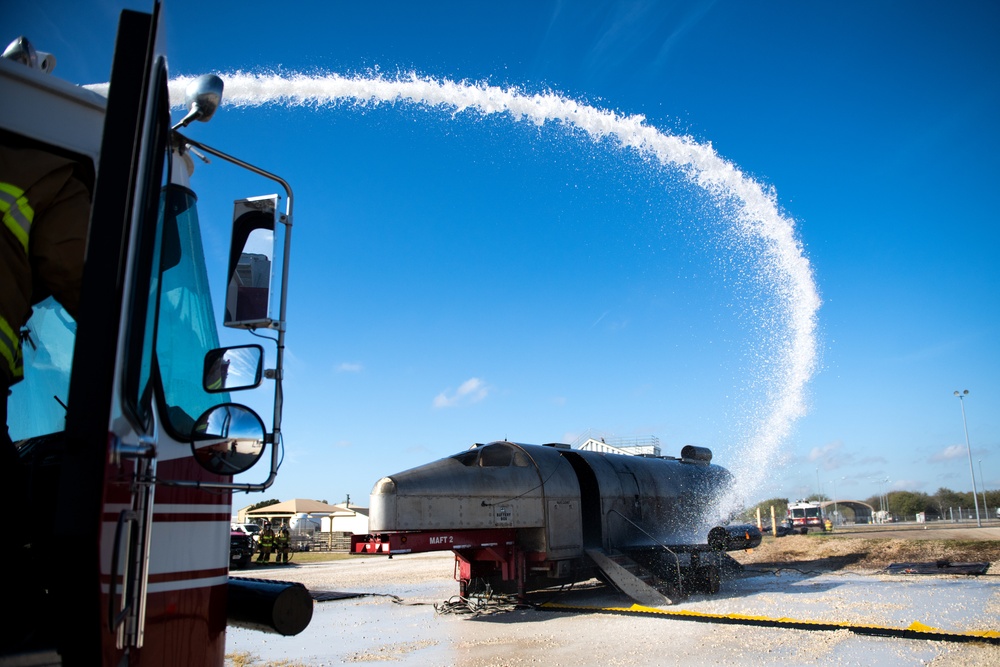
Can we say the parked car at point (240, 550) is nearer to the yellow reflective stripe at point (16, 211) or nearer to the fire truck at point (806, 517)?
the yellow reflective stripe at point (16, 211)

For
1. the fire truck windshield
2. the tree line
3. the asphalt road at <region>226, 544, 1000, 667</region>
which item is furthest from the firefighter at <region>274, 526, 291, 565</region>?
the tree line

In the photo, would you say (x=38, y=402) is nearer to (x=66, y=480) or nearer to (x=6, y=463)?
(x=6, y=463)

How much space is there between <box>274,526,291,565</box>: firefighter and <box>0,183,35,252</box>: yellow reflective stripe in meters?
26.2

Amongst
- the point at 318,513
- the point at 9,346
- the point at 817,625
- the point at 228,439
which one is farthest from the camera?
the point at 318,513

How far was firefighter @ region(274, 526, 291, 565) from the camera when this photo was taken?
86.4 ft

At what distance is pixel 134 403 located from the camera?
79.8 inches

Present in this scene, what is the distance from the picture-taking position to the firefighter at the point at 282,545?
86.4 ft

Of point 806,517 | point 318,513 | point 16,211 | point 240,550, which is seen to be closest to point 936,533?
point 806,517

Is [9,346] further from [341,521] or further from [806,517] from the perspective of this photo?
[806,517]

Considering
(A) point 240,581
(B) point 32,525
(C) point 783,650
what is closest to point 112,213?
(B) point 32,525

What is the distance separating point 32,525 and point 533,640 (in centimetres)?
823

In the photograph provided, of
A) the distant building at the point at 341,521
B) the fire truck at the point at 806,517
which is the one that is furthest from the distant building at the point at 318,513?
the fire truck at the point at 806,517

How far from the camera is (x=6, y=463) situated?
7.07 feet

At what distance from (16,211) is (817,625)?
34.0ft
